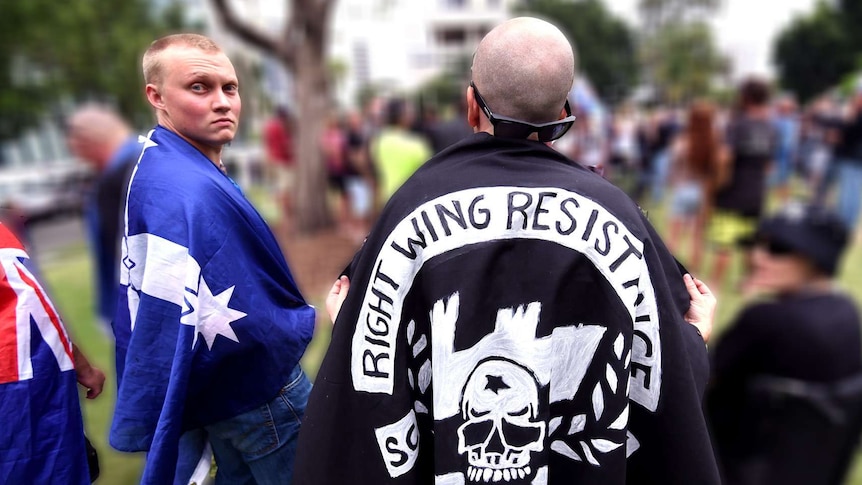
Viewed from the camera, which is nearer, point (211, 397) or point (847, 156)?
point (211, 397)

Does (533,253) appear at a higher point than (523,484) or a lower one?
higher

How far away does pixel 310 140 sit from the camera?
Result: 9492 millimetres

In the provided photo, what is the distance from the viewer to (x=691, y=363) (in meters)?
1.73

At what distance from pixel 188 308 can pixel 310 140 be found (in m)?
7.85

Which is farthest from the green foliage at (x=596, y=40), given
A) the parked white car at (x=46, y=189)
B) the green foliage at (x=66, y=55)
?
the parked white car at (x=46, y=189)

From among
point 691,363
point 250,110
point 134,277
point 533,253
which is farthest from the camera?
point 250,110

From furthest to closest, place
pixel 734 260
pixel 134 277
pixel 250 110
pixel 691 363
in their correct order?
A: pixel 250 110 → pixel 734 260 → pixel 134 277 → pixel 691 363

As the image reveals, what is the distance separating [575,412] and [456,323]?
13.6 inches

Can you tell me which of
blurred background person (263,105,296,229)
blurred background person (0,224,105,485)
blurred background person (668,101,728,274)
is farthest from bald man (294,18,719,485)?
blurred background person (263,105,296,229)

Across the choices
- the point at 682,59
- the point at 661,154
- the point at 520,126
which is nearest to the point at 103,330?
the point at 520,126

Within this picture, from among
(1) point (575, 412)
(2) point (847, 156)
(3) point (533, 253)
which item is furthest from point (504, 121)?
(2) point (847, 156)

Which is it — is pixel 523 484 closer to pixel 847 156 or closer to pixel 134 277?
pixel 134 277

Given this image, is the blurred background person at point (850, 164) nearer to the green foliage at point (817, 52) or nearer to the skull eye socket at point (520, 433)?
the skull eye socket at point (520, 433)

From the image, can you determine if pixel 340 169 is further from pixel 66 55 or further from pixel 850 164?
pixel 66 55
